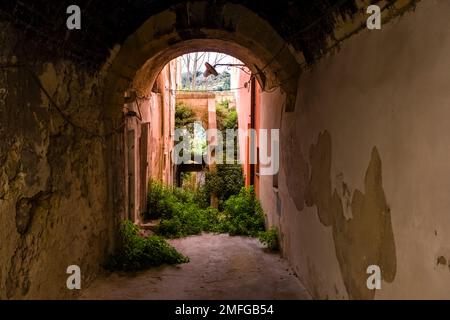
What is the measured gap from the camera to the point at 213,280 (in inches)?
234

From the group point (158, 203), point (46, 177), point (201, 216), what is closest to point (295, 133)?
point (46, 177)

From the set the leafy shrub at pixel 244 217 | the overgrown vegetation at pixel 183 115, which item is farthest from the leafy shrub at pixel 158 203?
the overgrown vegetation at pixel 183 115

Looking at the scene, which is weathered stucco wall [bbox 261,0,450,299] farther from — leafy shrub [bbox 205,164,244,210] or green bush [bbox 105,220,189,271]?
leafy shrub [bbox 205,164,244,210]

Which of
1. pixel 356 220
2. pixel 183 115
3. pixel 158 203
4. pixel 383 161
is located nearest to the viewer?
pixel 383 161

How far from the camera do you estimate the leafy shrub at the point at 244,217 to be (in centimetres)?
899

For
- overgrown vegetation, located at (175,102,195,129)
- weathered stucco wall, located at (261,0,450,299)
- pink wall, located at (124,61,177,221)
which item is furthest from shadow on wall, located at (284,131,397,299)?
overgrown vegetation, located at (175,102,195,129)

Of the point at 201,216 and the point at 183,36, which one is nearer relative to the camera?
the point at 183,36

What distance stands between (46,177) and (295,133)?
3411 mm

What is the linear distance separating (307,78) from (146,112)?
5.44 metres

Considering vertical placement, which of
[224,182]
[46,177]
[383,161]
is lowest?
[224,182]

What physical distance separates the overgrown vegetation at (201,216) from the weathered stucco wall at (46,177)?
352 centimetres

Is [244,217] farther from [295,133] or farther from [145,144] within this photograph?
[295,133]

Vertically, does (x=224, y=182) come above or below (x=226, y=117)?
below

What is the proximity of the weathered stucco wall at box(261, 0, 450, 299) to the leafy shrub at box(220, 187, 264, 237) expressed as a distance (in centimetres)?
389
